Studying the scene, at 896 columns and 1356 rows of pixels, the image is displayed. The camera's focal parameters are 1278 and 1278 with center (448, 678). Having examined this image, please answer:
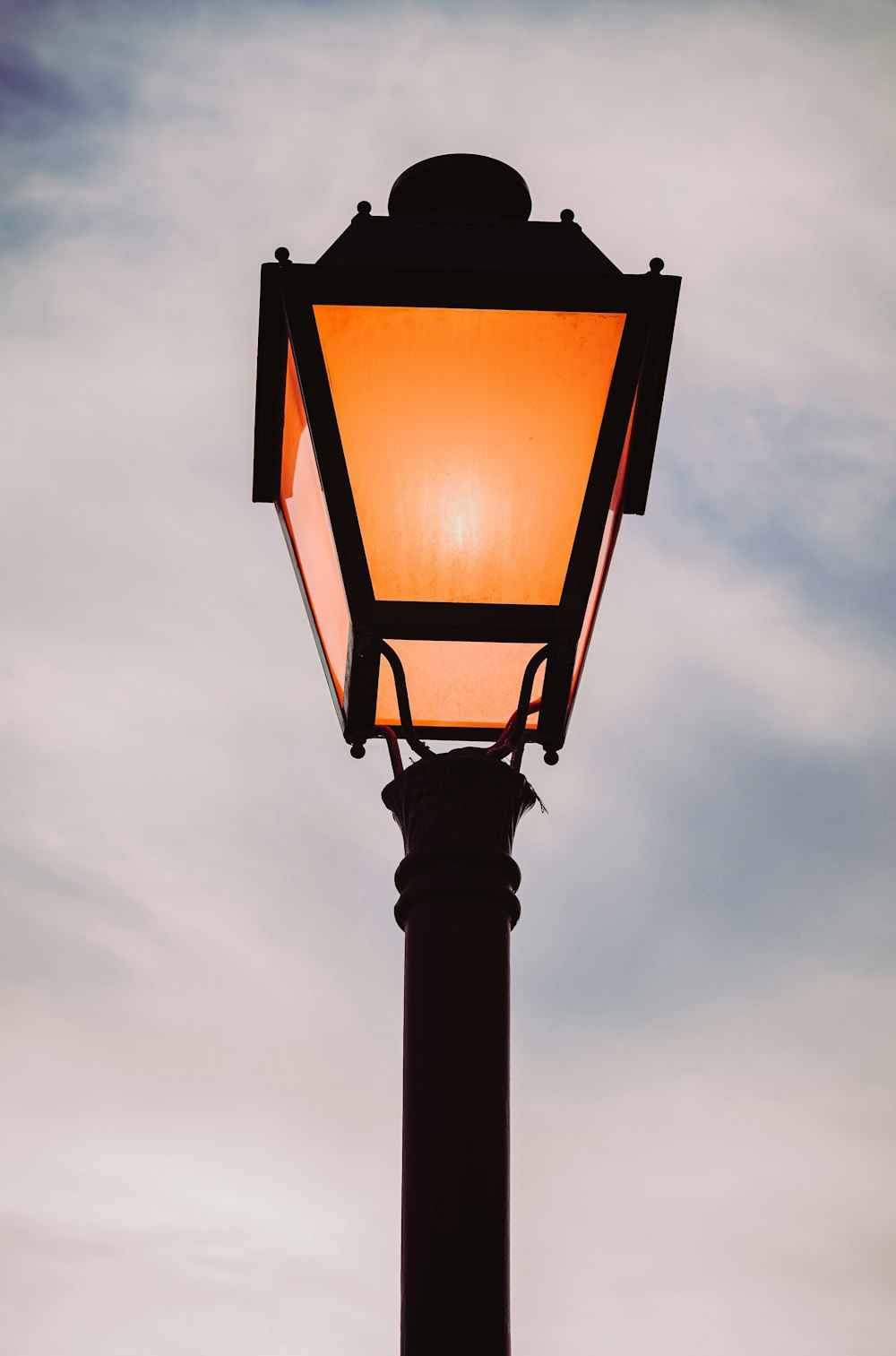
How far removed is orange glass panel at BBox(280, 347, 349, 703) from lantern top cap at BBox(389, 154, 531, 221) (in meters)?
0.54

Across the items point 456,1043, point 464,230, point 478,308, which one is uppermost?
point 464,230

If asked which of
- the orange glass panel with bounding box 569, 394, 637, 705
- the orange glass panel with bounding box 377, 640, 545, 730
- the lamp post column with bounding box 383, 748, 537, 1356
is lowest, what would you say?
the lamp post column with bounding box 383, 748, 537, 1356

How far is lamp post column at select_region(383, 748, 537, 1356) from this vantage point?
5.71ft

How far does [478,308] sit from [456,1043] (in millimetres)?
1206

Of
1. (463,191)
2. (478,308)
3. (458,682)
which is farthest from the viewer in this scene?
A: (463,191)

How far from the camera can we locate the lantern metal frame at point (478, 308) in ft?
7.11

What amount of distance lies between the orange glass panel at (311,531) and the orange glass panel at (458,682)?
0.34ft

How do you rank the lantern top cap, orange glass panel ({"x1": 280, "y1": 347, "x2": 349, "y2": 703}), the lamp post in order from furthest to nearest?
the lantern top cap < orange glass panel ({"x1": 280, "y1": 347, "x2": 349, "y2": 703}) < the lamp post

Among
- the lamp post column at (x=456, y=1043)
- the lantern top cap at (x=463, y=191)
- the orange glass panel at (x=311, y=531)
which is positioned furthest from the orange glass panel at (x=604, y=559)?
the lantern top cap at (x=463, y=191)

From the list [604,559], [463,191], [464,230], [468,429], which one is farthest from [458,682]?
[463,191]

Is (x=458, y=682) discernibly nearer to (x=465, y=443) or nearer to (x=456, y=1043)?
(x=465, y=443)

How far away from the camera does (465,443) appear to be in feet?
7.15

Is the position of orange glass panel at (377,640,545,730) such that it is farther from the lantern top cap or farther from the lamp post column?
the lantern top cap

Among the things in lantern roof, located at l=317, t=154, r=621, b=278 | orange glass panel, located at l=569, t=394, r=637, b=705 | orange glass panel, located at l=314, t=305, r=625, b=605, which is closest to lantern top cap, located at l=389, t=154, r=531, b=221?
lantern roof, located at l=317, t=154, r=621, b=278
